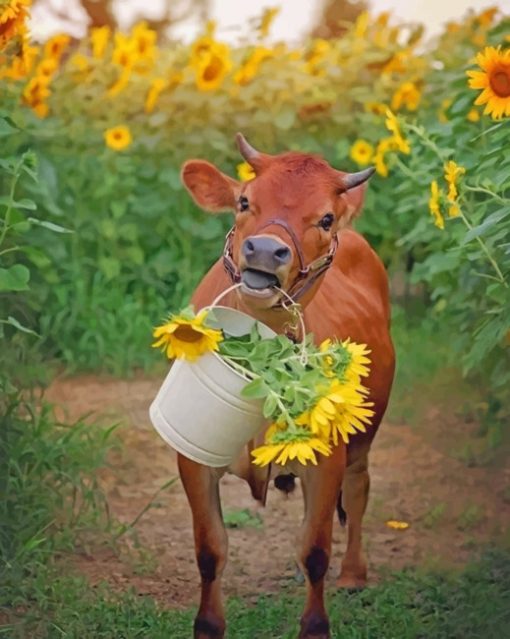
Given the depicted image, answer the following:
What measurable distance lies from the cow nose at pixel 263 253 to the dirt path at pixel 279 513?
1.49 m

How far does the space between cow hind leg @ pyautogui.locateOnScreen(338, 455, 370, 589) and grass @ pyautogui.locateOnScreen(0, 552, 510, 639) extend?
103mm

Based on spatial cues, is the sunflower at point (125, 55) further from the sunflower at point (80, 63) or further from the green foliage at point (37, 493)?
the green foliage at point (37, 493)

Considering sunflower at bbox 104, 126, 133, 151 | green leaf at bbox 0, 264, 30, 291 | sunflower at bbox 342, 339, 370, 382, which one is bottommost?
sunflower at bbox 104, 126, 133, 151

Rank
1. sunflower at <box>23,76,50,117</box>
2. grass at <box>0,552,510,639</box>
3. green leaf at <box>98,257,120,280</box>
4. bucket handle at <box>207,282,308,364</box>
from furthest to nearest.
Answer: green leaf at <box>98,257,120,280</box> < sunflower at <box>23,76,50,117</box> < grass at <box>0,552,510,639</box> < bucket handle at <box>207,282,308,364</box>

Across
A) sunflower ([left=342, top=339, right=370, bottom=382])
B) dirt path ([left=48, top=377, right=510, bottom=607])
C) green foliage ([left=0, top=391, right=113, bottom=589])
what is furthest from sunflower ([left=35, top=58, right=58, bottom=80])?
sunflower ([left=342, top=339, right=370, bottom=382])

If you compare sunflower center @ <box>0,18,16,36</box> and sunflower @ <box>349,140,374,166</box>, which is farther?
sunflower @ <box>349,140,374,166</box>

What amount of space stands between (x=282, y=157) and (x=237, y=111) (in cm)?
441

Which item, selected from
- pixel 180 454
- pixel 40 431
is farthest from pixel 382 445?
pixel 180 454

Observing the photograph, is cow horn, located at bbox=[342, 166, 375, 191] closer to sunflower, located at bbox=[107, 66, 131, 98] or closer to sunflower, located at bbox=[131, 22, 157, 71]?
sunflower, located at bbox=[107, 66, 131, 98]

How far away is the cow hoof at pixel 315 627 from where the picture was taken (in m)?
3.98

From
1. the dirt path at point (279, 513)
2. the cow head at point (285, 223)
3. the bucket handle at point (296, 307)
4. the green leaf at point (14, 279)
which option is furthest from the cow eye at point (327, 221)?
the dirt path at point (279, 513)

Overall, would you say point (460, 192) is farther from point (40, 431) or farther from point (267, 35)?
point (267, 35)

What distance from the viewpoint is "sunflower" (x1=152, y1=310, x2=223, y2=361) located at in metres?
3.47

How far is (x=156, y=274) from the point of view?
25.8 ft
